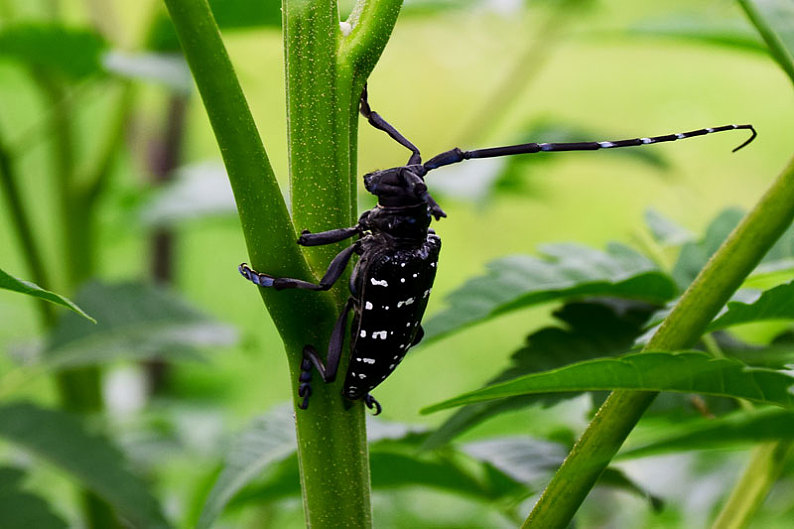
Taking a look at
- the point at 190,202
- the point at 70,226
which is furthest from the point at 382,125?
the point at 190,202

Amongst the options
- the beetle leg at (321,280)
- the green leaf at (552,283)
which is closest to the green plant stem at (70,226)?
the green leaf at (552,283)

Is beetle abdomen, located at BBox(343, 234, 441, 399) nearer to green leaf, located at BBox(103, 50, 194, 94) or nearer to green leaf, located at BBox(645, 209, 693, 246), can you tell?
green leaf, located at BBox(645, 209, 693, 246)

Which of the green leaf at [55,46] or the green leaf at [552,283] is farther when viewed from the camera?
the green leaf at [55,46]

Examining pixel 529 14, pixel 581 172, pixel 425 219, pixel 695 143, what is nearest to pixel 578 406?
pixel 425 219

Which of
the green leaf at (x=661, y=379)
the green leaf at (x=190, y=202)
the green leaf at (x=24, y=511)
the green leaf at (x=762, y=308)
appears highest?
the green leaf at (x=190, y=202)

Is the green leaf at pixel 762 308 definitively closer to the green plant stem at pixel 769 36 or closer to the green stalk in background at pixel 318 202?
the green plant stem at pixel 769 36

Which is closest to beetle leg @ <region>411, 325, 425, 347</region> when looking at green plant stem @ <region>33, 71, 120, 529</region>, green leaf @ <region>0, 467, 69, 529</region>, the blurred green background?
green leaf @ <region>0, 467, 69, 529</region>
